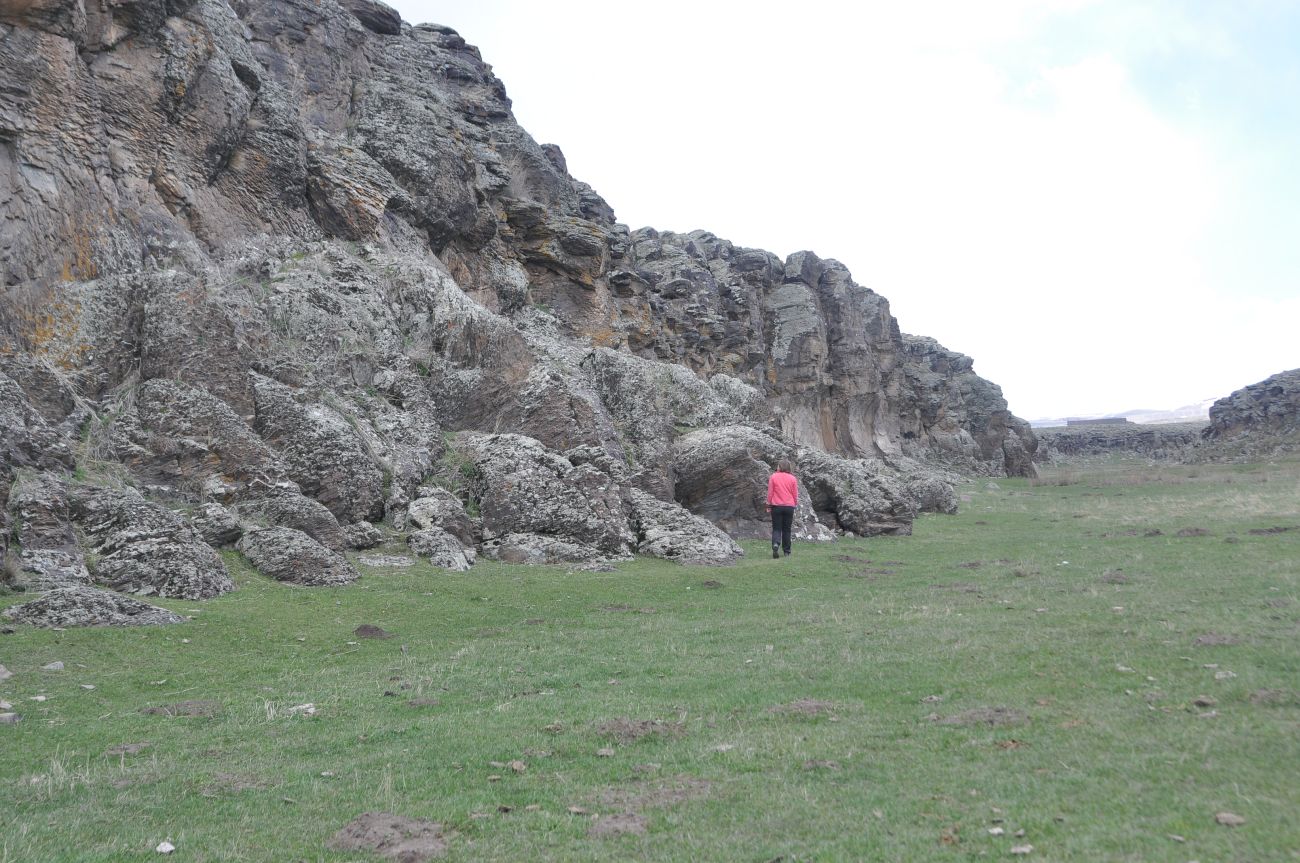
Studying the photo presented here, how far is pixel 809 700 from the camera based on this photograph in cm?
1021

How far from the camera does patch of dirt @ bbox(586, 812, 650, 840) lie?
257 inches

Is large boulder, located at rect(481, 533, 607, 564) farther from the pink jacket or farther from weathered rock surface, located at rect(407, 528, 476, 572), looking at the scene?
the pink jacket

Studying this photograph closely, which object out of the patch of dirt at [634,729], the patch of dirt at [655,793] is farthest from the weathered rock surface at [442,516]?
the patch of dirt at [655,793]

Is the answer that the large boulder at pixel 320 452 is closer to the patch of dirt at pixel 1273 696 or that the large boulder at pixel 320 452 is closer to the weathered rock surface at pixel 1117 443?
the patch of dirt at pixel 1273 696

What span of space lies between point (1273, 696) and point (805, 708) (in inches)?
190

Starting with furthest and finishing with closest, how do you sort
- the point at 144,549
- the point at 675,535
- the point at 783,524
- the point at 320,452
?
the point at 783,524 < the point at 675,535 < the point at 320,452 < the point at 144,549

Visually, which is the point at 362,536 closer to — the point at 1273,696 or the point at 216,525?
the point at 216,525

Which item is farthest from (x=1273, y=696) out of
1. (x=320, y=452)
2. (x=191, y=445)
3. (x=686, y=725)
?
(x=191, y=445)

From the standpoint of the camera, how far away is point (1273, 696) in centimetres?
873

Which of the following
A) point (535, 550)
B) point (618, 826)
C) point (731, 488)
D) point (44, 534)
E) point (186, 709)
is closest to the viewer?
point (618, 826)

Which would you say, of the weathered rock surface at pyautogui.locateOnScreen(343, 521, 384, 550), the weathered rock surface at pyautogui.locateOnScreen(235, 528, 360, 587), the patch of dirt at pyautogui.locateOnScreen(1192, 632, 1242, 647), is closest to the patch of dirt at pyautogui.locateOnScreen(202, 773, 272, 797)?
the weathered rock surface at pyautogui.locateOnScreen(235, 528, 360, 587)

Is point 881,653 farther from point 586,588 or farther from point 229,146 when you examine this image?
point 229,146

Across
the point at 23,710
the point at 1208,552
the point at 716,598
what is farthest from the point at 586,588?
the point at 1208,552

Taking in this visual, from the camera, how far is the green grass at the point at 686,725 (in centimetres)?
641
